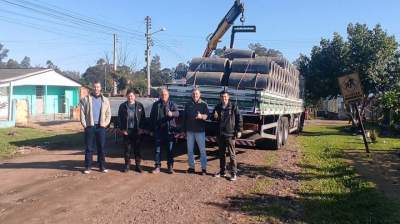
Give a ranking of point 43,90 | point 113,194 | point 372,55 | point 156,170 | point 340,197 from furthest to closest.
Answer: point 43,90 < point 372,55 < point 156,170 < point 340,197 < point 113,194

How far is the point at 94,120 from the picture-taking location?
31.5 ft

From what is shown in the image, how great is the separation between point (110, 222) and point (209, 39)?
16.3 meters

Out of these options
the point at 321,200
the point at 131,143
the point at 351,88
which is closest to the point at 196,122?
the point at 131,143

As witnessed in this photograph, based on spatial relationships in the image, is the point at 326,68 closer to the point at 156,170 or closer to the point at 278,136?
the point at 278,136

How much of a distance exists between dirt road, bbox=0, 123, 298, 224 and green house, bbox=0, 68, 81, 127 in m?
23.1

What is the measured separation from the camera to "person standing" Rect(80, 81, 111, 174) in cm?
955

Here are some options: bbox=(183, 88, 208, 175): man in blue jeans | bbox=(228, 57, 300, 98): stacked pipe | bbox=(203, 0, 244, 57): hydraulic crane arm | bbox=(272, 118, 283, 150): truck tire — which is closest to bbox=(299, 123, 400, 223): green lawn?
bbox=(272, 118, 283, 150): truck tire

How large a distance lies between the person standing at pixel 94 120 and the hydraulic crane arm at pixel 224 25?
11478 mm

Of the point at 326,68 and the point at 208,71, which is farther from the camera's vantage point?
the point at 326,68

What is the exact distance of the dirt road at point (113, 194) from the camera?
20.9 feet

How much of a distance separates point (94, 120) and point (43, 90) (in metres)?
30.6

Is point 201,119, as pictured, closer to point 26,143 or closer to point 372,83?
point 26,143

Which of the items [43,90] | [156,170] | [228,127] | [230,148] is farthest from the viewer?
[43,90]

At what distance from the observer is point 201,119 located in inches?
375
